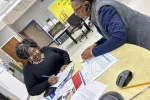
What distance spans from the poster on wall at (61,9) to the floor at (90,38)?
1.88 feet

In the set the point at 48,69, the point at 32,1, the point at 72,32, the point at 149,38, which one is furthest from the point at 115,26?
the point at 32,1

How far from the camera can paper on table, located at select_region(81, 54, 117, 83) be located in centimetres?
169

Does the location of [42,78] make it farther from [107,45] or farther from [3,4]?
[3,4]

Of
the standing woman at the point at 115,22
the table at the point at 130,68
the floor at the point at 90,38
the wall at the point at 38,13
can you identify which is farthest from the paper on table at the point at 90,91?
the wall at the point at 38,13

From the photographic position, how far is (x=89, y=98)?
1583 mm

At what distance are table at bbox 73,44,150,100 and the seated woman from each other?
38.7 inches

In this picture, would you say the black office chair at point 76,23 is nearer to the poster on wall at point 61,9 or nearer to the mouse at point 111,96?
the poster on wall at point 61,9

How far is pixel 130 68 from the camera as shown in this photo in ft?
4.95

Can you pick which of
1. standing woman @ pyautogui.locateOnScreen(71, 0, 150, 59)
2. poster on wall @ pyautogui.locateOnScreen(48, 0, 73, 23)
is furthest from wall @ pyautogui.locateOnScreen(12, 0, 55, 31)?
standing woman @ pyautogui.locateOnScreen(71, 0, 150, 59)

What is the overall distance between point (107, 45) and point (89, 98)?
1.09 ft

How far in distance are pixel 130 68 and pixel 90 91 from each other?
28 cm

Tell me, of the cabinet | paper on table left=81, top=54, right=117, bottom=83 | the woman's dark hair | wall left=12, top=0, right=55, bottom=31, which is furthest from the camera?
wall left=12, top=0, right=55, bottom=31

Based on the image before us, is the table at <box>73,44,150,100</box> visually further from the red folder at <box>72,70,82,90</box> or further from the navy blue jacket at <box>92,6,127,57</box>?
the red folder at <box>72,70,82,90</box>

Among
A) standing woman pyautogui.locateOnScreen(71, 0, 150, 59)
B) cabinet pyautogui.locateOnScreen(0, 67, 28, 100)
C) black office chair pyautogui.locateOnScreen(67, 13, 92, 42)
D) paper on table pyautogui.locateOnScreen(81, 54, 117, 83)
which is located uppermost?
standing woman pyautogui.locateOnScreen(71, 0, 150, 59)
